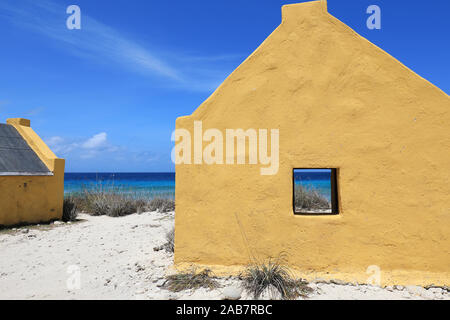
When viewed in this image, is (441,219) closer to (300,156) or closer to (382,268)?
(382,268)

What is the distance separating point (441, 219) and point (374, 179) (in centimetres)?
101

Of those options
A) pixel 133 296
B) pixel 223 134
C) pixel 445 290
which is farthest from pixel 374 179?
pixel 133 296

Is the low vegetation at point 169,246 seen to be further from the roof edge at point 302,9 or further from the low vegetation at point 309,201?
the low vegetation at point 309,201

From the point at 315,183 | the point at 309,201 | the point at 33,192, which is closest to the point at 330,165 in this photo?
the point at 309,201

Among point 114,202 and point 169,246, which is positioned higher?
point 114,202

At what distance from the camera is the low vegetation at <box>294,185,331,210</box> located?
9.69m

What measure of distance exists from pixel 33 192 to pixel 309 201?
871 centimetres

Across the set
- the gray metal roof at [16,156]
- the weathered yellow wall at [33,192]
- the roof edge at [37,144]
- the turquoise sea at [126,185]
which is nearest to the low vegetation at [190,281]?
the weathered yellow wall at [33,192]

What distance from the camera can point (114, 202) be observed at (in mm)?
10789

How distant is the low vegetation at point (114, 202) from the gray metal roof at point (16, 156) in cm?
263

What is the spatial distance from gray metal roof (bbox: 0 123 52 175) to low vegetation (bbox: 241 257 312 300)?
749 centimetres

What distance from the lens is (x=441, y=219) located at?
3836 mm

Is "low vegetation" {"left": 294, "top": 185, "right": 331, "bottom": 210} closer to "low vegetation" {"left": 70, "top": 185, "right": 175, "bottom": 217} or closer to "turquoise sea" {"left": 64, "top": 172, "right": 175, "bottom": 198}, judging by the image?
"low vegetation" {"left": 70, "top": 185, "right": 175, "bottom": 217}

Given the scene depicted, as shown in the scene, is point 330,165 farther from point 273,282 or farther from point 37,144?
point 37,144
